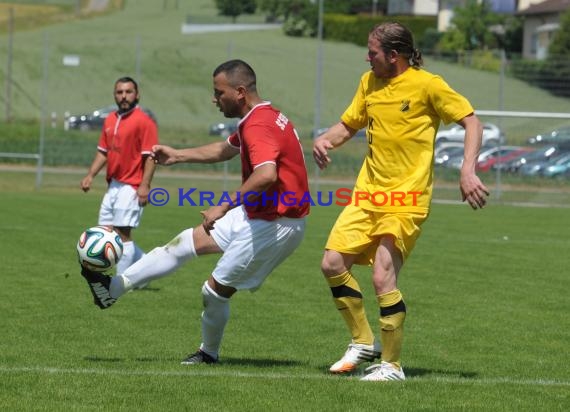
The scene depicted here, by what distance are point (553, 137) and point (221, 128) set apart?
11.6 meters

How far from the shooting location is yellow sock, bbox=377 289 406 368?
23.4 ft

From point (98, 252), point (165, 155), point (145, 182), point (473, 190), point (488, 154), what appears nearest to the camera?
point (473, 190)

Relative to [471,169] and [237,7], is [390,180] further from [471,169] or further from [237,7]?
[237,7]

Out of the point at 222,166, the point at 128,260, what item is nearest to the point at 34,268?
the point at 128,260

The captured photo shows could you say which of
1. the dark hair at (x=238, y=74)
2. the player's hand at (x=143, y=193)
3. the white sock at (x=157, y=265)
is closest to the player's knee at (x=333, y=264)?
the white sock at (x=157, y=265)

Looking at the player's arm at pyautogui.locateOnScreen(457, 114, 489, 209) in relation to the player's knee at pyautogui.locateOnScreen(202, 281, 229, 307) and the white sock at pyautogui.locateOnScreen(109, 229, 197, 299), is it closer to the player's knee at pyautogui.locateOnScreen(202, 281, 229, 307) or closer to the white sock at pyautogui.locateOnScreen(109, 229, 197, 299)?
the player's knee at pyautogui.locateOnScreen(202, 281, 229, 307)

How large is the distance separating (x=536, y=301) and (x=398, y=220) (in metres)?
4.68

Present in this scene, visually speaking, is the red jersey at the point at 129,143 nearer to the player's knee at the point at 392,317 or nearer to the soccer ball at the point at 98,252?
the soccer ball at the point at 98,252

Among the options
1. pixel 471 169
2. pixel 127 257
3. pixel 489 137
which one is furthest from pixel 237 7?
pixel 471 169

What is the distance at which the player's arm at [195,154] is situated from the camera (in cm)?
785

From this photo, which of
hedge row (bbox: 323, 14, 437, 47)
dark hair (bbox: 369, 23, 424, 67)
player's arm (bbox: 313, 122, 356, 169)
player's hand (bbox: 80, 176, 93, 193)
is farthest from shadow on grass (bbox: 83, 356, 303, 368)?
hedge row (bbox: 323, 14, 437, 47)

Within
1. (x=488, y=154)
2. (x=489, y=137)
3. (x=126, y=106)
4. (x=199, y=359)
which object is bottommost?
(x=199, y=359)

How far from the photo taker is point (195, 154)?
26.3 feet

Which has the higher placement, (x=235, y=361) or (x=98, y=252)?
(x=98, y=252)
